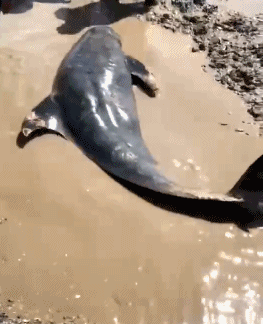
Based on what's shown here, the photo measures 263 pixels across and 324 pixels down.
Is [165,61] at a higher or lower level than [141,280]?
higher

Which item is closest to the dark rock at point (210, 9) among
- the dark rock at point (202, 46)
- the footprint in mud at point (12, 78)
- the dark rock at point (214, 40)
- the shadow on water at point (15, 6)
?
the dark rock at point (214, 40)

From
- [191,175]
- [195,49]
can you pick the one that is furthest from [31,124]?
Result: [195,49]

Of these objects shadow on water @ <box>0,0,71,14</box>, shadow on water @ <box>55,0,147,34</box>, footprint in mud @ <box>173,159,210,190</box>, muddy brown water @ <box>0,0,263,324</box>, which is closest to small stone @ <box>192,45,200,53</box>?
muddy brown water @ <box>0,0,263,324</box>

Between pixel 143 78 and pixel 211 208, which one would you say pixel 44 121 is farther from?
pixel 211 208

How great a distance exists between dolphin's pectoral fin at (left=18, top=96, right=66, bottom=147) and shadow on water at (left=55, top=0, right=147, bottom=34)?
1620mm

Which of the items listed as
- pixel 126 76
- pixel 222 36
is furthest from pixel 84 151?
pixel 222 36

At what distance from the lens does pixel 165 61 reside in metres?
5.36

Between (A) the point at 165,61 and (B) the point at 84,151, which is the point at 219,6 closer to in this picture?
(A) the point at 165,61

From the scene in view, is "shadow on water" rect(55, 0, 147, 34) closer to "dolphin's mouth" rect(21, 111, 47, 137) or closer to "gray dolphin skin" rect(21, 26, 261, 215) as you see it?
"gray dolphin skin" rect(21, 26, 261, 215)

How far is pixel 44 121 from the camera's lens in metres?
4.31

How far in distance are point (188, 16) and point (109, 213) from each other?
328 cm

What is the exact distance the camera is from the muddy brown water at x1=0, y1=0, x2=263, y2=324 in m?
3.29

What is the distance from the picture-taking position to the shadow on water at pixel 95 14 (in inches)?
228

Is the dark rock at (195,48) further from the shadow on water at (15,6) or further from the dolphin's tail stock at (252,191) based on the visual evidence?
the dolphin's tail stock at (252,191)
